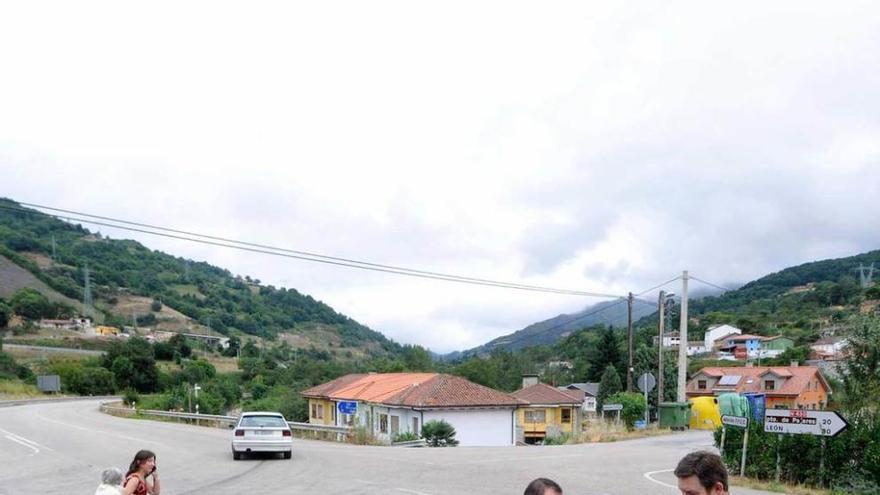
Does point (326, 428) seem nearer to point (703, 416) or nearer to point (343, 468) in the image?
point (343, 468)

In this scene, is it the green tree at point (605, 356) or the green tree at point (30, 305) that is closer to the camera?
the green tree at point (605, 356)

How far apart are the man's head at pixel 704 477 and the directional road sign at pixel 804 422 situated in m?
12.8

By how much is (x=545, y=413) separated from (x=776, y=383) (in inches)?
954

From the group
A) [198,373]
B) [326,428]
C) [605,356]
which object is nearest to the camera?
[326,428]

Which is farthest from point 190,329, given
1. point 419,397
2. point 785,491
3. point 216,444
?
point 785,491

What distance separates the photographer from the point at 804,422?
15.6 meters

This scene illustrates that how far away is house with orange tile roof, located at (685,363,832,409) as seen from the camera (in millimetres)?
63375

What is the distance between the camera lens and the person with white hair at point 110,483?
715cm

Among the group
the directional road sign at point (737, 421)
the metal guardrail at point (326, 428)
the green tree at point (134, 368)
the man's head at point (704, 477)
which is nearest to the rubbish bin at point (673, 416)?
the metal guardrail at point (326, 428)

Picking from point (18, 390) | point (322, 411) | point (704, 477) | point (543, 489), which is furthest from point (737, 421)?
point (18, 390)

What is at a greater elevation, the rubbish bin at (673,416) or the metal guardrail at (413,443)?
the rubbish bin at (673,416)

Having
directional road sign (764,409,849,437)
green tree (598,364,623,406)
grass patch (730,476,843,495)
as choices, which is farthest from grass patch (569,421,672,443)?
green tree (598,364,623,406)

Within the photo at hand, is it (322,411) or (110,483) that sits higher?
(110,483)

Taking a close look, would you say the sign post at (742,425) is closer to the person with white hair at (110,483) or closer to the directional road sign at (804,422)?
the directional road sign at (804,422)
